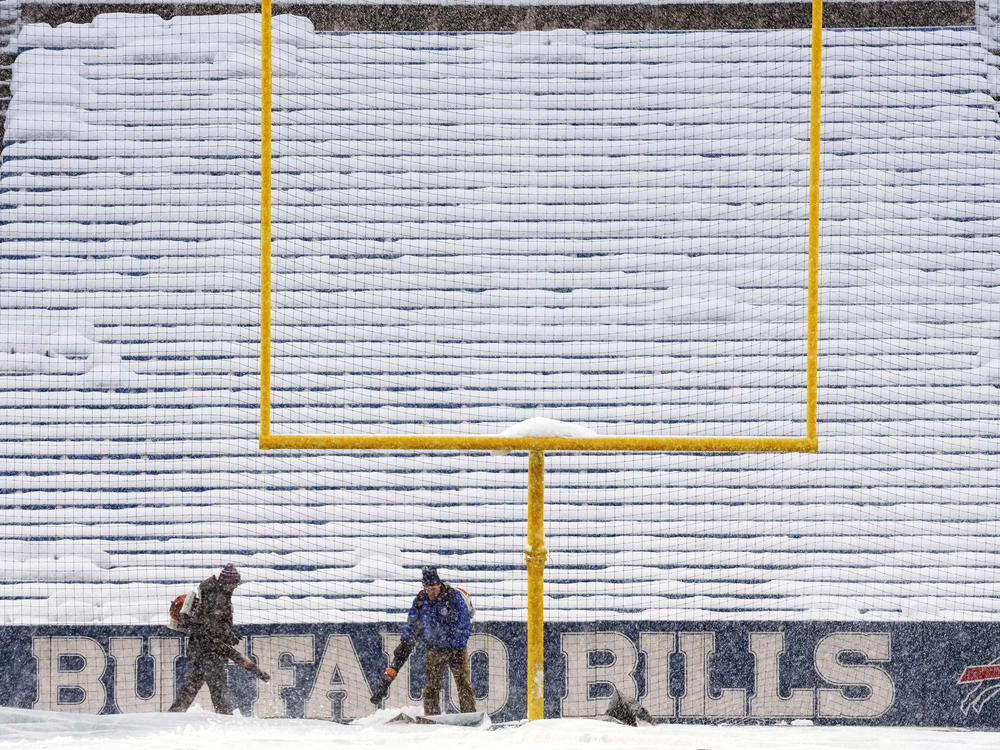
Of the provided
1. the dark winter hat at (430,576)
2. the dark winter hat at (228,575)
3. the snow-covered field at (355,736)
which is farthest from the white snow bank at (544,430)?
the dark winter hat at (228,575)

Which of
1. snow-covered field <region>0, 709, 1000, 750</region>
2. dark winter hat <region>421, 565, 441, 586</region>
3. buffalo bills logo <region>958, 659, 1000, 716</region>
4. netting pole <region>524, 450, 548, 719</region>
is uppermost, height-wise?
netting pole <region>524, 450, 548, 719</region>

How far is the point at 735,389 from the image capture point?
5.49 metres

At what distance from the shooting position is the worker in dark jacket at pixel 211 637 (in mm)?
4660

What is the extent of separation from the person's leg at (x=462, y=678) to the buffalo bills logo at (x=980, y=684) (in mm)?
2725

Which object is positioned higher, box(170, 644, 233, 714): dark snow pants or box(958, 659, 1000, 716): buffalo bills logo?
box(170, 644, 233, 714): dark snow pants

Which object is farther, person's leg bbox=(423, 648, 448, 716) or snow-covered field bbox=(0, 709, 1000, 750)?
person's leg bbox=(423, 648, 448, 716)

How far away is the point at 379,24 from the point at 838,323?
10.9 ft

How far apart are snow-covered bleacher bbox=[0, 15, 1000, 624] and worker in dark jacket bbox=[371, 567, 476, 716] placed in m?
0.67

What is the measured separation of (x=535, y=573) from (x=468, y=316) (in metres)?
2.71

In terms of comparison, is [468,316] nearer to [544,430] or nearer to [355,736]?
[544,430]

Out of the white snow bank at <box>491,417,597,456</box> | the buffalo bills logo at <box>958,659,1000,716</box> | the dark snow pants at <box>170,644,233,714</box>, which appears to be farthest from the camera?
the buffalo bills logo at <box>958,659,1000,716</box>

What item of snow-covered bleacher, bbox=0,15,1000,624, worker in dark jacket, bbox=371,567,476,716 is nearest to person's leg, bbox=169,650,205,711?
snow-covered bleacher, bbox=0,15,1000,624

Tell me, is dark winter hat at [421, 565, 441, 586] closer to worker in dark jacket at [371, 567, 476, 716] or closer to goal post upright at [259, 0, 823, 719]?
worker in dark jacket at [371, 567, 476, 716]

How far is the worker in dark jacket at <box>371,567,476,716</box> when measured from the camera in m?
4.52
